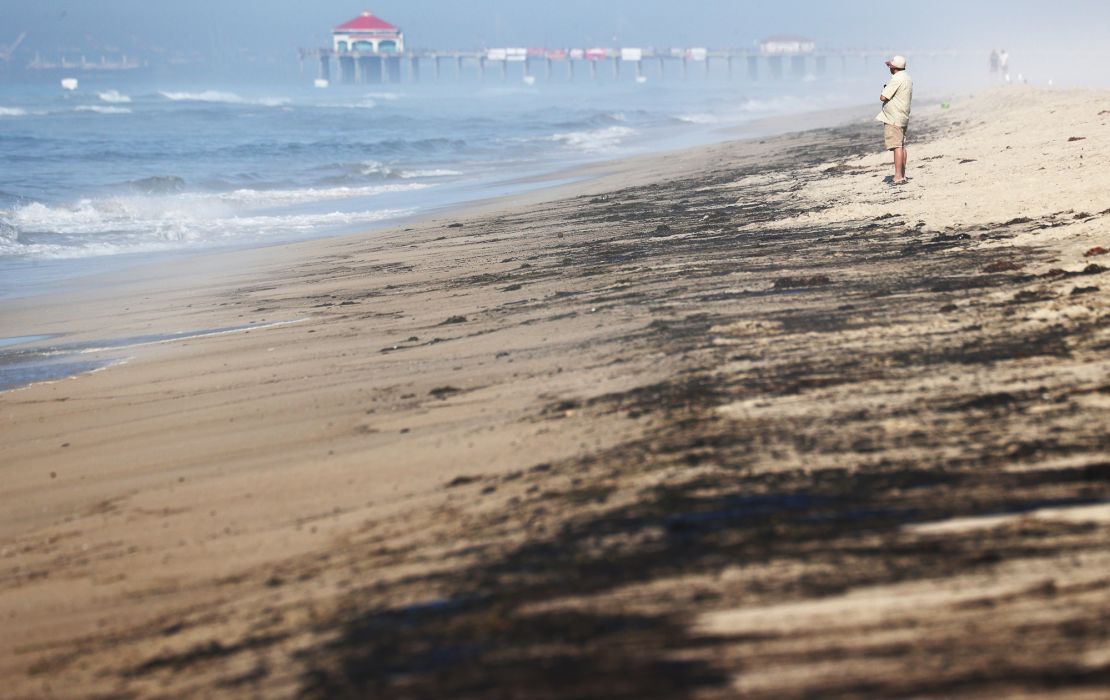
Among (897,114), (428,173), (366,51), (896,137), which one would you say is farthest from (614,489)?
(366,51)

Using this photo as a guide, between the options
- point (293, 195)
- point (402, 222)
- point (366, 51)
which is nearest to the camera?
point (402, 222)

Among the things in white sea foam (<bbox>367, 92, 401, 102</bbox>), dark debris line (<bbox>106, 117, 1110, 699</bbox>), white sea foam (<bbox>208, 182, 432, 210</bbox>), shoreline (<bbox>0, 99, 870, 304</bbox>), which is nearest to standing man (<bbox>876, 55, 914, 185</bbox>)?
shoreline (<bbox>0, 99, 870, 304</bbox>)

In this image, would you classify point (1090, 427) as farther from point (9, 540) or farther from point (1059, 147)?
point (1059, 147)

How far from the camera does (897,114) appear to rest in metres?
11.3

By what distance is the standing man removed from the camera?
11.2m

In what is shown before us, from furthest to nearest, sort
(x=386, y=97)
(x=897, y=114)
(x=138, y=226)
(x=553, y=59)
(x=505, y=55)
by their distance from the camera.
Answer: (x=553, y=59)
(x=505, y=55)
(x=386, y=97)
(x=138, y=226)
(x=897, y=114)

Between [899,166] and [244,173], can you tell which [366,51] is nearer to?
[244,173]

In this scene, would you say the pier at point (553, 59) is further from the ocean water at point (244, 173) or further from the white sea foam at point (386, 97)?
the ocean water at point (244, 173)

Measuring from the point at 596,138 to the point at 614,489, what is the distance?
34.9 m

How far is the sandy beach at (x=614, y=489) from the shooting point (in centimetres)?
251

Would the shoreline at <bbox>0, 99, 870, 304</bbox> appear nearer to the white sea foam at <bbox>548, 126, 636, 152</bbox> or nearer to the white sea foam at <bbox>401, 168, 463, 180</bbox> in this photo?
the white sea foam at <bbox>401, 168, 463, 180</bbox>

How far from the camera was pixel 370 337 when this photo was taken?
23.3 feet

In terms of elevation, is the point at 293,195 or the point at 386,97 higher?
the point at 386,97

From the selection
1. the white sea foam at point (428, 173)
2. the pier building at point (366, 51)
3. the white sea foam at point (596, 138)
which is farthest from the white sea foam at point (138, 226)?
the pier building at point (366, 51)
